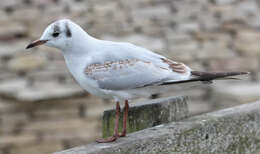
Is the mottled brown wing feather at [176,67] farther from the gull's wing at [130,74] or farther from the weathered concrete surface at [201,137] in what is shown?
the weathered concrete surface at [201,137]

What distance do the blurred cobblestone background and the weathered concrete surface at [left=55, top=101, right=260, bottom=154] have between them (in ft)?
9.13

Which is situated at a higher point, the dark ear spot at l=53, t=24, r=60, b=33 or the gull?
the dark ear spot at l=53, t=24, r=60, b=33

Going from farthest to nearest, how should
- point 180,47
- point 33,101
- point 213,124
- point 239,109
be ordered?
point 180,47
point 33,101
point 239,109
point 213,124

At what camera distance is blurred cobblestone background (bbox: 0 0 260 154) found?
4.37m

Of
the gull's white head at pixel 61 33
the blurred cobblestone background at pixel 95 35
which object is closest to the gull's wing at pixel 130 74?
the gull's white head at pixel 61 33

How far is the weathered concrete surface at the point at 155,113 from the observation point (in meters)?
1.74

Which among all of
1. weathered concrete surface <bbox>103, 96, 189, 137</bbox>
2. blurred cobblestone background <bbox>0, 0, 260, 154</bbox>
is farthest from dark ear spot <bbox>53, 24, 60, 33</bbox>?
blurred cobblestone background <bbox>0, 0, 260, 154</bbox>

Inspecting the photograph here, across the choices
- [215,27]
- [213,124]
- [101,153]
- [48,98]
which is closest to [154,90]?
[213,124]

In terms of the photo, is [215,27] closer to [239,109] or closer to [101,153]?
[239,109]

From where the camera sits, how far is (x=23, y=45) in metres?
4.38

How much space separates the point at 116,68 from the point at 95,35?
9.04 ft

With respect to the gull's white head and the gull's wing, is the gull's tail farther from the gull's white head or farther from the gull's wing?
the gull's white head

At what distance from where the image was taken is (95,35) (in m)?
4.48

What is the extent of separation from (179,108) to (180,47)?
114 inches
